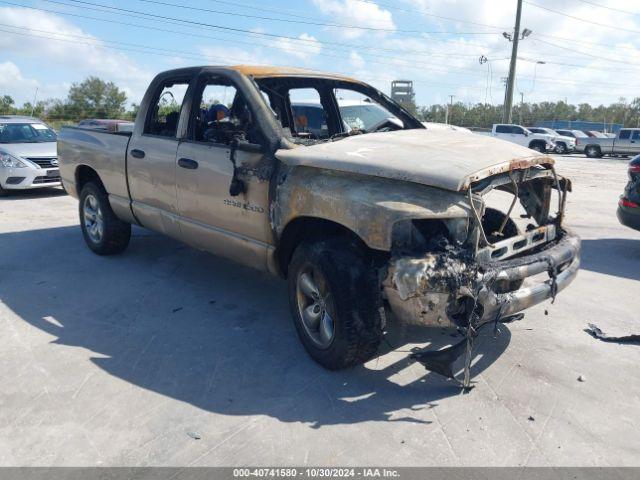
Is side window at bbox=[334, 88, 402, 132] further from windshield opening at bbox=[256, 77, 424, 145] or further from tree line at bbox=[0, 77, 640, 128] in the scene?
tree line at bbox=[0, 77, 640, 128]

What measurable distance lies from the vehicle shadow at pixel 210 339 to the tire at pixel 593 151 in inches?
1168

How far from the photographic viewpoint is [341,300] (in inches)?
126

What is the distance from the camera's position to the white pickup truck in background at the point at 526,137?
3116 cm

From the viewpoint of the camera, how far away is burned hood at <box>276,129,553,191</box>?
9.95 feet

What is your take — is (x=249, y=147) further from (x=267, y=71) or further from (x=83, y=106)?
(x=83, y=106)

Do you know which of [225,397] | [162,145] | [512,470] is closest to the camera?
[512,470]

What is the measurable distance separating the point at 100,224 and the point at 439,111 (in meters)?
64.1

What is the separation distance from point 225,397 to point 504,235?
2369 millimetres

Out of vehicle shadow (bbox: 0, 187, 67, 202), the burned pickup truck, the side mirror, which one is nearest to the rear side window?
vehicle shadow (bbox: 0, 187, 67, 202)

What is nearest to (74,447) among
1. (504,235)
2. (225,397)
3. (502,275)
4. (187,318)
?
(225,397)

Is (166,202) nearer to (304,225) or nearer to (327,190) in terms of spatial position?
(304,225)

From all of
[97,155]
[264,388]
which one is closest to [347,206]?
[264,388]

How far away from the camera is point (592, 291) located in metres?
5.18

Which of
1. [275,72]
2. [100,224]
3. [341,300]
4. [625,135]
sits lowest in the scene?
[625,135]
